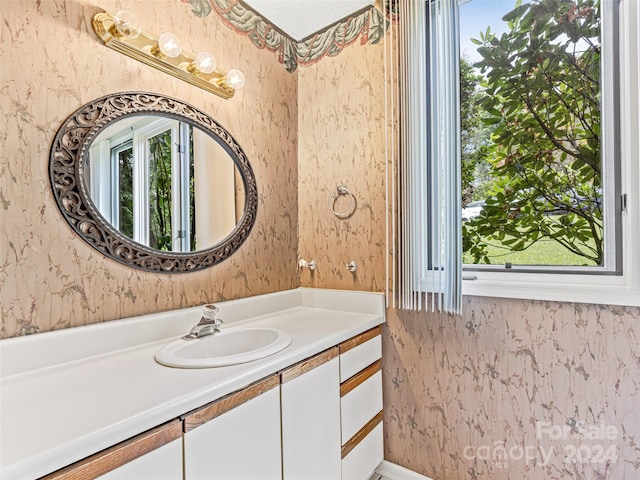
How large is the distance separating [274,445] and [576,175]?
61.9 inches

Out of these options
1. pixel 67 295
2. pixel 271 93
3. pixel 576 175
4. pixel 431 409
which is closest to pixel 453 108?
pixel 576 175

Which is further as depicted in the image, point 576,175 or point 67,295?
point 576,175

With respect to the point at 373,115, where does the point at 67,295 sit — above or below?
below

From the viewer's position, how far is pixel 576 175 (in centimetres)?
136

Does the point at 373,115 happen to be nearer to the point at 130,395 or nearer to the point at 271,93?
the point at 271,93

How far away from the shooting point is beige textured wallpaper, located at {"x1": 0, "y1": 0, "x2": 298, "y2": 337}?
101 centimetres

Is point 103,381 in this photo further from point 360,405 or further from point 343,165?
point 343,165

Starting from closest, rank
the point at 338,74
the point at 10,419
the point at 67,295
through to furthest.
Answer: the point at 10,419 → the point at 67,295 → the point at 338,74

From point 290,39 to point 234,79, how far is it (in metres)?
0.73

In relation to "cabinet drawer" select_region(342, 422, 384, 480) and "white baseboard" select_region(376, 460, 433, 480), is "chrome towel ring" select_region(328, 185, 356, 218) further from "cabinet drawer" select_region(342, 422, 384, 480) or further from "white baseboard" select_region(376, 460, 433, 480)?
"white baseboard" select_region(376, 460, 433, 480)

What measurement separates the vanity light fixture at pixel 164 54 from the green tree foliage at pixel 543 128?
1243mm

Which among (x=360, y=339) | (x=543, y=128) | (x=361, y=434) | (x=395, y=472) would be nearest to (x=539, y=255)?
(x=543, y=128)

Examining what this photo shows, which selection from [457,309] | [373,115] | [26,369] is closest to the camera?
[26,369]

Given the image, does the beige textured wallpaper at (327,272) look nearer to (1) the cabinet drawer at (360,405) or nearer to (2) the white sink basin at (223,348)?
(1) the cabinet drawer at (360,405)
